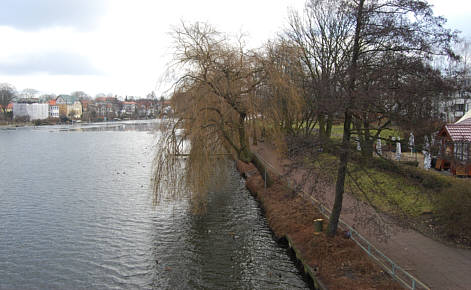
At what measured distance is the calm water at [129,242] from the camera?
1134cm

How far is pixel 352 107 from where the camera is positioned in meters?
9.93

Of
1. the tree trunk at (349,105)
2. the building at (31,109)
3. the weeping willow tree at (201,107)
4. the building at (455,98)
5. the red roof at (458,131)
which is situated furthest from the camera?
the building at (31,109)

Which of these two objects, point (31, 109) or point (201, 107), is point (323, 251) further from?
point (31, 109)

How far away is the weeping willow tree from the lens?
1499cm

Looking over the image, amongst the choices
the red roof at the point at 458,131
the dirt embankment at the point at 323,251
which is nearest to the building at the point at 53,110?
the dirt embankment at the point at 323,251

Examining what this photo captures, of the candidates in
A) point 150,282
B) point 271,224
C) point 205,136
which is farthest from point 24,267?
point 271,224

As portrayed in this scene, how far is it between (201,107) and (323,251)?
25.7ft

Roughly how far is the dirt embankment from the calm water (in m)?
0.66

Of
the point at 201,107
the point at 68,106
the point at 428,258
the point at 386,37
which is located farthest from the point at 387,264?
the point at 68,106

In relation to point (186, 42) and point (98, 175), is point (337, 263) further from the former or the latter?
point (98, 175)

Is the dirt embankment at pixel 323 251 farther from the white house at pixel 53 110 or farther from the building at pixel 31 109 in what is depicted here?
the white house at pixel 53 110

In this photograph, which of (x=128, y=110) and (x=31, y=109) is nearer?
(x=31, y=109)

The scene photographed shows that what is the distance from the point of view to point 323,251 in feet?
36.9

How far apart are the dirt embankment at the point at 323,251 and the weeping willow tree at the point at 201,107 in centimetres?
370
